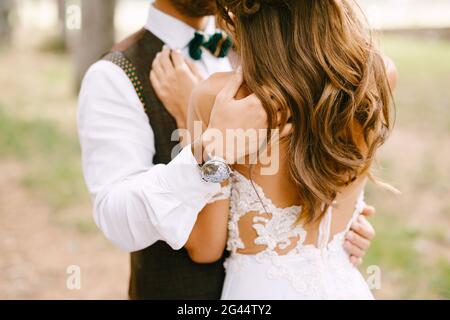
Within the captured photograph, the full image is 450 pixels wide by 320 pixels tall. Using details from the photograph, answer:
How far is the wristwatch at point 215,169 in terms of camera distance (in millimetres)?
1428

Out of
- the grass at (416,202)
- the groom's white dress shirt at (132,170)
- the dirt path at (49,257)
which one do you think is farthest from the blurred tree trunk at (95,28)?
the groom's white dress shirt at (132,170)

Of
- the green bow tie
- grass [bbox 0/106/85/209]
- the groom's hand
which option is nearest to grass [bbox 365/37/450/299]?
the groom's hand

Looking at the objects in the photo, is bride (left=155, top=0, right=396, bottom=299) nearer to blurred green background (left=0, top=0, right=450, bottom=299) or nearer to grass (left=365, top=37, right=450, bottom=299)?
blurred green background (left=0, top=0, right=450, bottom=299)

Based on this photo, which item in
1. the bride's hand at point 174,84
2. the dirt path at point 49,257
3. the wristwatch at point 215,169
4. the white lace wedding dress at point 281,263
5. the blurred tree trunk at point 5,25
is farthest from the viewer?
the blurred tree trunk at point 5,25

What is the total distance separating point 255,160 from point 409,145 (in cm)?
569

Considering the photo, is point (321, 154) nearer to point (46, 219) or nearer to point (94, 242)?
point (94, 242)

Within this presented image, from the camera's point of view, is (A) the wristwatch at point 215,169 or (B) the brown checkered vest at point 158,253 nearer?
(A) the wristwatch at point 215,169

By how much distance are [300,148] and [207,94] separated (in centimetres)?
31

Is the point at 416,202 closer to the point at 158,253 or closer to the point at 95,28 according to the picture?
the point at 158,253

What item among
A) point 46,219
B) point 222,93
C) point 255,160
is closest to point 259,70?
point 222,93

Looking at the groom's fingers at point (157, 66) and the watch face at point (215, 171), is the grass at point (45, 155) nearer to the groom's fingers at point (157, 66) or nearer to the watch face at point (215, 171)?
the groom's fingers at point (157, 66)

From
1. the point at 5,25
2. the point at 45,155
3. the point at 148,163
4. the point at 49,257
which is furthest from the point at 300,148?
the point at 5,25

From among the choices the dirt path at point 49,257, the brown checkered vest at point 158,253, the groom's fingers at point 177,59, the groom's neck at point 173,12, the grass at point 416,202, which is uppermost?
the groom's neck at point 173,12

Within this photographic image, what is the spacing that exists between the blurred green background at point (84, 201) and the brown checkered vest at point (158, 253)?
726mm
